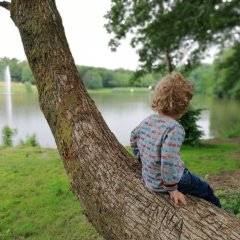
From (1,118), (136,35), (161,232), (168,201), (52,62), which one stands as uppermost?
(136,35)

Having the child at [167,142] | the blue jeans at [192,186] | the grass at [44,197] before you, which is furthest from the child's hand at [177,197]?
the grass at [44,197]

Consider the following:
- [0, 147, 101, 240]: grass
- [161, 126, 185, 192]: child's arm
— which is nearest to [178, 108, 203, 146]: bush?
[0, 147, 101, 240]: grass

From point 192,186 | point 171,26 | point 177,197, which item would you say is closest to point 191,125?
point 171,26

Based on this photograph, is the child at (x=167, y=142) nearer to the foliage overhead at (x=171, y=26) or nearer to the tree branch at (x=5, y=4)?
the tree branch at (x=5, y=4)

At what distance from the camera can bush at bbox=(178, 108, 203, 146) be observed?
508 inches

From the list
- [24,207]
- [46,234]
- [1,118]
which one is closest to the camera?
[46,234]

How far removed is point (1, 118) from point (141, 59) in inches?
584

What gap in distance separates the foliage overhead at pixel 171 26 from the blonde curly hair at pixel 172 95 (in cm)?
1049

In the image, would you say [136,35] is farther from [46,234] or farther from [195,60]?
[46,234]

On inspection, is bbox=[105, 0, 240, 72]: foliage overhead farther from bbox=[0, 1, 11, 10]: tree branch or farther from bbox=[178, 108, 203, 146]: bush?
bbox=[0, 1, 11, 10]: tree branch

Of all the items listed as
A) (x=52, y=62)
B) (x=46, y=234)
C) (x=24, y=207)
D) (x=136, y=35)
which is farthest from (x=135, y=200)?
(x=136, y=35)

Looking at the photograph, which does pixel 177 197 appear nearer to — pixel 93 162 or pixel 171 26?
pixel 93 162

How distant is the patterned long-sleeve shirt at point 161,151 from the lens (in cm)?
268

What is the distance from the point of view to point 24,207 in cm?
609
